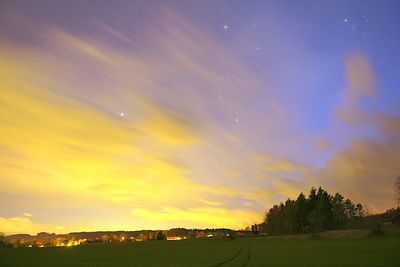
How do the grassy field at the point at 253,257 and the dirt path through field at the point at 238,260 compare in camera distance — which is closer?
the grassy field at the point at 253,257

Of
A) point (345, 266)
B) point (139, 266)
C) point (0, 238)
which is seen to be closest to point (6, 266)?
point (139, 266)

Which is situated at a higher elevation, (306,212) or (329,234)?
(306,212)

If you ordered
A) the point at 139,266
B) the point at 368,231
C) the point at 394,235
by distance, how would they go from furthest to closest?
the point at 368,231
the point at 394,235
the point at 139,266

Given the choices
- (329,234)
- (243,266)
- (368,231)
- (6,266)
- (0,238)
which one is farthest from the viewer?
(0,238)

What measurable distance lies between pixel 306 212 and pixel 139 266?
165 meters

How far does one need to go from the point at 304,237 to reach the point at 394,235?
127ft

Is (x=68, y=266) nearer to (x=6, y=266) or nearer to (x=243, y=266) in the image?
(x=6, y=266)

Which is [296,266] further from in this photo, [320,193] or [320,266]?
[320,193]

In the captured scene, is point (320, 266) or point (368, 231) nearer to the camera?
point (320, 266)

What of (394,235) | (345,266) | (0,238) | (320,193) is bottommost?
(345,266)

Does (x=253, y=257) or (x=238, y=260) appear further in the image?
(x=253, y=257)

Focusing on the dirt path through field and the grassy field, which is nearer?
the grassy field

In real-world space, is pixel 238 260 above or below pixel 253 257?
below

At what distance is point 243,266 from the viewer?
4250 centimetres
